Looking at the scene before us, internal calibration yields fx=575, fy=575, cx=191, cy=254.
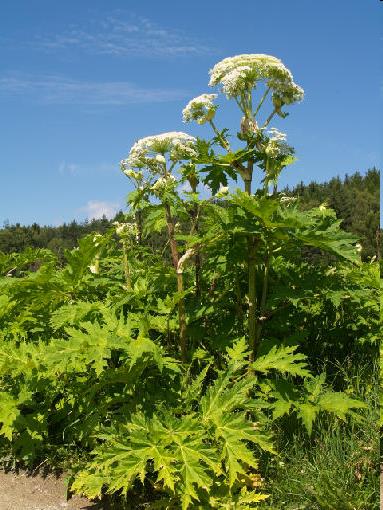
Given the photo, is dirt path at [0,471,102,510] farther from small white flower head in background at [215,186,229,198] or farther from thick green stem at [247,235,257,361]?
Result: small white flower head in background at [215,186,229,198]

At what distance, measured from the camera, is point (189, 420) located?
10.7 feet

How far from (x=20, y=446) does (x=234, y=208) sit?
2409 mm

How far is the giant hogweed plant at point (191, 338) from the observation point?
332 cm

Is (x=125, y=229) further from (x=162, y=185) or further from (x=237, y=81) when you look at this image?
(x=237, y=81)

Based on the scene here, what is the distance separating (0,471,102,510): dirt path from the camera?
3.89 meters

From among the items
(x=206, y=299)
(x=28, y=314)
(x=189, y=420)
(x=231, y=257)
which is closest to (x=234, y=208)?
(x=231, y=257)

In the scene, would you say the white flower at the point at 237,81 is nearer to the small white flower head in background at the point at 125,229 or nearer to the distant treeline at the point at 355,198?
the small white flower head in background at the point at 125,229

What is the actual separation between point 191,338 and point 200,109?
170 centimetres

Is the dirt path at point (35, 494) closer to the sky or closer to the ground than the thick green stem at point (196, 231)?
closer to the ground

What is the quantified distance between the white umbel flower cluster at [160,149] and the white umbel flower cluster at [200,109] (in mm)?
210

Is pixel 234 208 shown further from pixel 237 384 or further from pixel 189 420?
pixel 189 420

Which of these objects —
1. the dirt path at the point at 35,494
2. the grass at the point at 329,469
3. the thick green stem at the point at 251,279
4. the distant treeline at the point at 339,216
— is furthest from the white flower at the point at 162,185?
the distant treeline at the point at 339,216

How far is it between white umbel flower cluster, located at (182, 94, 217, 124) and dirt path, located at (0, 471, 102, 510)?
280 cm

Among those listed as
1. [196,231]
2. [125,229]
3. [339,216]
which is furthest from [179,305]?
[339,216]
